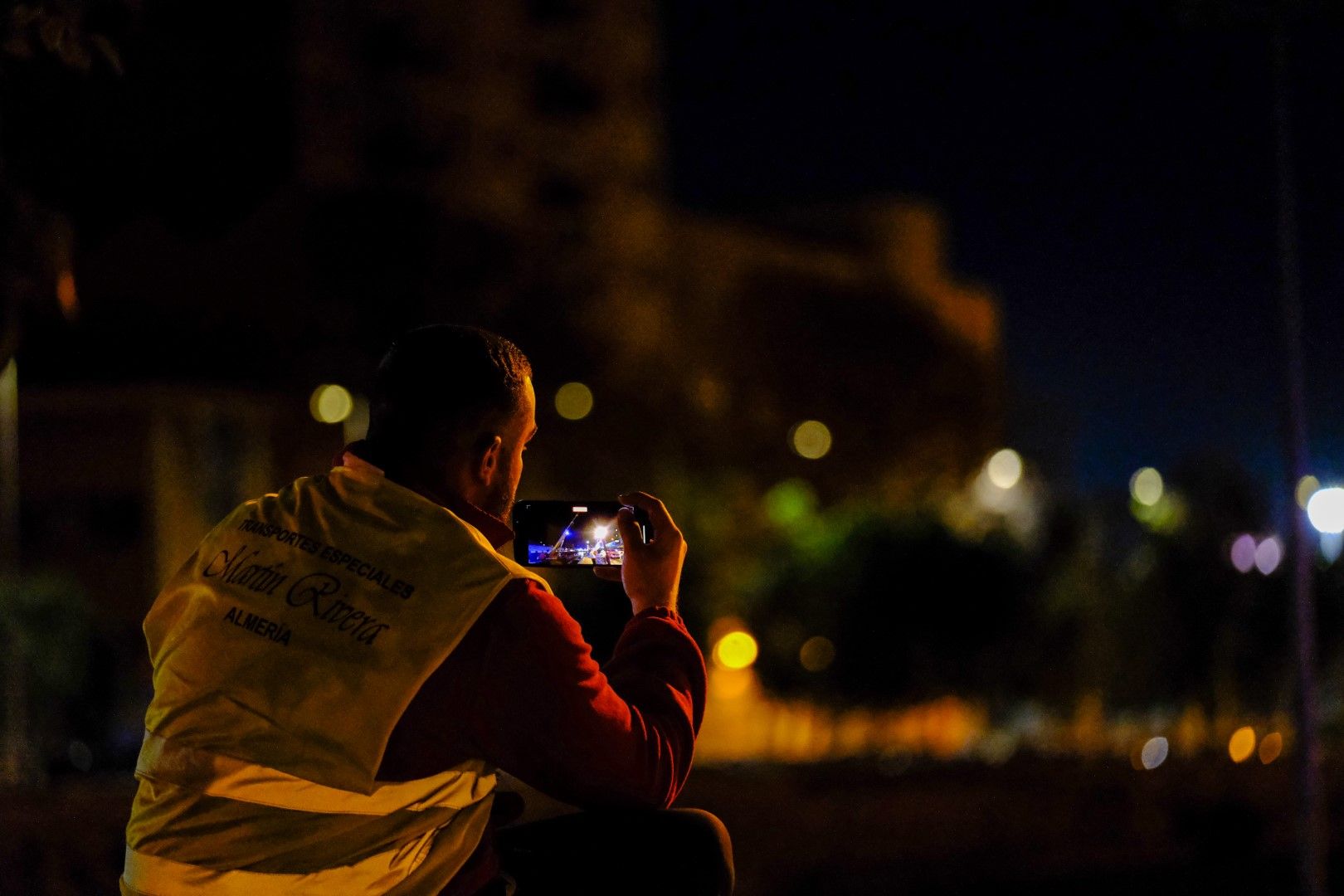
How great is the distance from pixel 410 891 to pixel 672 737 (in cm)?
37

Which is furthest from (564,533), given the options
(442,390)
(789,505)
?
(789,505)

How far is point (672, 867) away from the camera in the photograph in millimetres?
2213

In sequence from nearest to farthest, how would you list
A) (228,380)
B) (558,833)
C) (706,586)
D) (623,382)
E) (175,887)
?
(175,887) → (558,833) → (706,586) → (228,380) → (623,382)

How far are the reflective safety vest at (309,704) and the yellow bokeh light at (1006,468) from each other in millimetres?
44807

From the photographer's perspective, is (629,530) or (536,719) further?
(629,530)

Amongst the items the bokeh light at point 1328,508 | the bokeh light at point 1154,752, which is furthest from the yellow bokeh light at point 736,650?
the bokeh light at point 1328,508

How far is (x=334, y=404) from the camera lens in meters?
38.1

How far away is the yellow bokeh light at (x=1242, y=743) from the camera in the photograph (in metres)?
20.0

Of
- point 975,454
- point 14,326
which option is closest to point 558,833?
point 14,326

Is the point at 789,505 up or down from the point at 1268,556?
up

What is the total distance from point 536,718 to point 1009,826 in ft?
38.5

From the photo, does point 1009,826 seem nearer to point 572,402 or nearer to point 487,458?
point 487,458

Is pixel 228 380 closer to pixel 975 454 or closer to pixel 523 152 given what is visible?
pixel 523 152

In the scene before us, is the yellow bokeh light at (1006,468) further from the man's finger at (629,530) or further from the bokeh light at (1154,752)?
the man's finger at (629,530)
